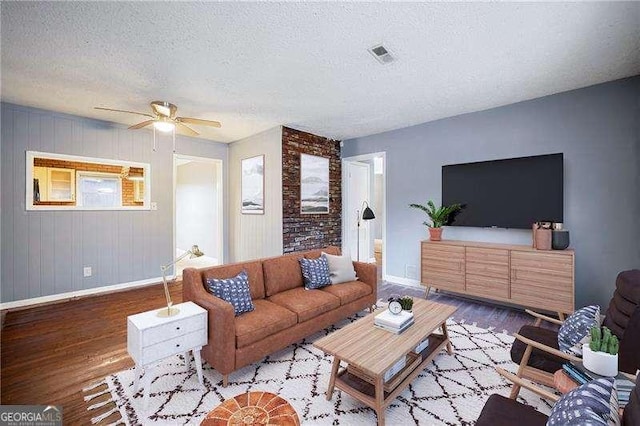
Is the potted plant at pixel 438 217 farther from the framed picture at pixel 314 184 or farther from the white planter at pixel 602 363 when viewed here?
the white planter at pixel 602 363

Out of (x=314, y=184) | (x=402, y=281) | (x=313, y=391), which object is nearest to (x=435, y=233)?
(x=402, y=281)

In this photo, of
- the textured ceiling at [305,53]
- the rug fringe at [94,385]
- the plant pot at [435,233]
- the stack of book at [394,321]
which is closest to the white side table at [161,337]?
the rug fringe at [94,385]

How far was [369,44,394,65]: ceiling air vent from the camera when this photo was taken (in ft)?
7.60

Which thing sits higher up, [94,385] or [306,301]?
[306,301]

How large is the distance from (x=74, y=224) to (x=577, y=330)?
5784 millimetres

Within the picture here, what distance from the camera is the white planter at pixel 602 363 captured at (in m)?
1.28

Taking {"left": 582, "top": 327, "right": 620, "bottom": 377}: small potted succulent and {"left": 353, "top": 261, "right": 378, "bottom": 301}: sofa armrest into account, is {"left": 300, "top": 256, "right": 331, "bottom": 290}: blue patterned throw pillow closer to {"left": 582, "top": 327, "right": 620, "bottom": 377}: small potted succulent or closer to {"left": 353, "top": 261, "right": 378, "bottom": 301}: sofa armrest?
{"left": 353, "top": 261, "right": 378, "bottom": 301}: sofa armrest

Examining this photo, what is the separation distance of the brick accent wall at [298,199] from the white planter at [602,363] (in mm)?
3700

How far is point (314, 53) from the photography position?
7.89 ft

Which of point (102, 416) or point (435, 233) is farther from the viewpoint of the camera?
point (435, 233)

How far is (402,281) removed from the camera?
184 inches

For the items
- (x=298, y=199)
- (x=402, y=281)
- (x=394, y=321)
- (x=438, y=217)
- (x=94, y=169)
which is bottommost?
(x=402, y=281)

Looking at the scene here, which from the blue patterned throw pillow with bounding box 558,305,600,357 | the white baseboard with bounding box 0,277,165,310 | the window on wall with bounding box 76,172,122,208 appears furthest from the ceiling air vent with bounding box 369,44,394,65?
the white baseboard with bounding box 0,277,165,310

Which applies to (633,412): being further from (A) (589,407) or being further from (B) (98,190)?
(B) (98,190)
